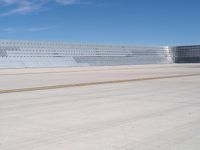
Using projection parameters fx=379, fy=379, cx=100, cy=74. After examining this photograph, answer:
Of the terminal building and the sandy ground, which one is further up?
the sandy ground

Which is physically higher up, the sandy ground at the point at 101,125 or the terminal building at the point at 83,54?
the sandy ground at the point at 101,125

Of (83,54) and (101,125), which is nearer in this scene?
(101,125)

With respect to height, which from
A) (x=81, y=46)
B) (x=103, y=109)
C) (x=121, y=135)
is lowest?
(x=81, y=46)

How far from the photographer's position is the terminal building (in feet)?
289

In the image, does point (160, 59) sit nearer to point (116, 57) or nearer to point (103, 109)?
point (116, 57)

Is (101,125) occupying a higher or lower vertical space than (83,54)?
higher

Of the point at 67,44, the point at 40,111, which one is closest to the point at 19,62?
the point at 67,44

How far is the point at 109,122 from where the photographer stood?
29.0ft

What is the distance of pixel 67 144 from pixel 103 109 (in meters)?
4.36

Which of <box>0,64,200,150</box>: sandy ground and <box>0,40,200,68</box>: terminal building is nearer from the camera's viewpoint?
<box>0,64,200,150</box>: sandy ground

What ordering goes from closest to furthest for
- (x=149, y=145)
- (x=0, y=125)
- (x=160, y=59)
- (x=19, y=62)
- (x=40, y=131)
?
1. (x=149, y=145)
2. (x=40, y=131)
3. (x=0, y=125)
4. (x=19, y=62)
5. (x=160, y=59)

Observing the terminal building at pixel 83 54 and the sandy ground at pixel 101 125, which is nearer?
the sandy ground at pixel 101 125

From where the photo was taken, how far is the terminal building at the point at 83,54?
8812cm

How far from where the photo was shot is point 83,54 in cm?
10831
